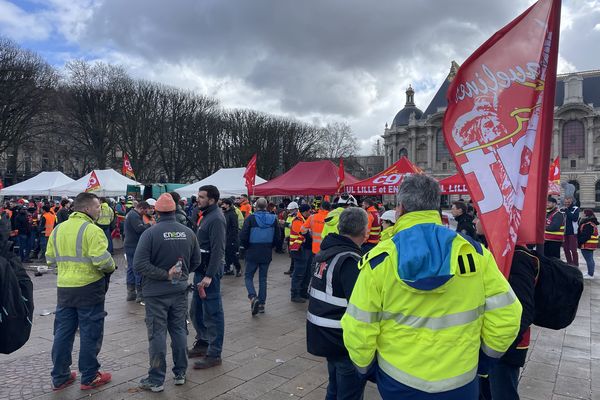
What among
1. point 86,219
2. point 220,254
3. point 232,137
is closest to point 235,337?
point 220,254

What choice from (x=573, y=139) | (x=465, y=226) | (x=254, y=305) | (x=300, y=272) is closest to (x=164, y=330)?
(x=254, y=305)

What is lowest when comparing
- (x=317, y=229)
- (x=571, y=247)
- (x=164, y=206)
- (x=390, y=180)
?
(x=571, y=247)

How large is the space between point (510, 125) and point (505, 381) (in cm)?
180

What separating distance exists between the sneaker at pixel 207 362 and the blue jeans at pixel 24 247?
452 inches

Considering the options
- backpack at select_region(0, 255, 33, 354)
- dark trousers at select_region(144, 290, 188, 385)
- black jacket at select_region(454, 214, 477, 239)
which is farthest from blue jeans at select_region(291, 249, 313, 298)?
backpack at select_region(0, 255, 33, 354)

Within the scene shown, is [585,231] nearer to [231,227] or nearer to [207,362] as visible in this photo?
[231,227]

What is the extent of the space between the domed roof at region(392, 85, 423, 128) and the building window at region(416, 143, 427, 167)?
7434 millimetres

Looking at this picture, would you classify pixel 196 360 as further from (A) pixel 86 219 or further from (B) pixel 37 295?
(B) pixel 37 295

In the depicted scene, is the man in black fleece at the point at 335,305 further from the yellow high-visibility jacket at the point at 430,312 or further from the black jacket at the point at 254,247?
the black jacket at the point at 254,247

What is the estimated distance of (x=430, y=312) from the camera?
2.12m

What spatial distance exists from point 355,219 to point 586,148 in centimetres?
7650

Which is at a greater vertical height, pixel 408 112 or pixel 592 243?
pixel 408 112

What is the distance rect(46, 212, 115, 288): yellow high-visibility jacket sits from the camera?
173 inches

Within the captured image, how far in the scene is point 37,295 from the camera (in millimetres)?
8875
